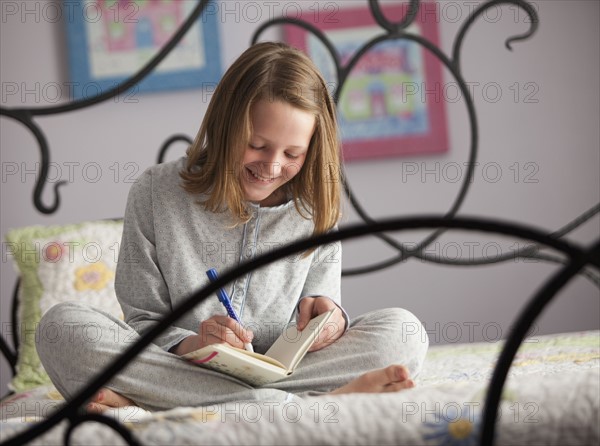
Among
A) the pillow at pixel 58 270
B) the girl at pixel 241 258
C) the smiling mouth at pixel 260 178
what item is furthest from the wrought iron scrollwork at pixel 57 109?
the smiling mouth at pixel 260 178

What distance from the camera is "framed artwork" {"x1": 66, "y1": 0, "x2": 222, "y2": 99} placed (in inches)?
82.2

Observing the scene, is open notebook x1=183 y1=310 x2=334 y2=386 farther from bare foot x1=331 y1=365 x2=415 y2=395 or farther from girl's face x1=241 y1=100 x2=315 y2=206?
girl's face x1=241 y1=100 x2=315 y2=206

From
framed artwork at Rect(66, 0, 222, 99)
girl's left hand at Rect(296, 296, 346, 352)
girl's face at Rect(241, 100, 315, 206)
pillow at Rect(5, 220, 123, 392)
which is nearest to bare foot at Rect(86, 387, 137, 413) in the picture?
girl's left hand at Rect(296, 296, 346, 352)

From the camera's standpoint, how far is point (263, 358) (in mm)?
1081

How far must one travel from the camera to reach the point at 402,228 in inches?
26.3

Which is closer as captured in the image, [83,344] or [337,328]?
[83,344]

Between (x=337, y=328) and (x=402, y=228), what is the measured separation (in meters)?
0.62

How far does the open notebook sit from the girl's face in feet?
0.75

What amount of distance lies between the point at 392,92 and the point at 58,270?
93cm

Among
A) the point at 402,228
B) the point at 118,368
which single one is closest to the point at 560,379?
the point at 402,228

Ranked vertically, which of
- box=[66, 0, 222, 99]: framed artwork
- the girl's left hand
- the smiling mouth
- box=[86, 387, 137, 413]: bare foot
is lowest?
box=[86, 387, 137, 413]: bare foot

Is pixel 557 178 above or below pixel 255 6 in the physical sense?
below

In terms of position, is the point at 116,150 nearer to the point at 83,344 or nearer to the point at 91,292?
the point at 91,292

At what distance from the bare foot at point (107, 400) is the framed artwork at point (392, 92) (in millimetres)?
1126
